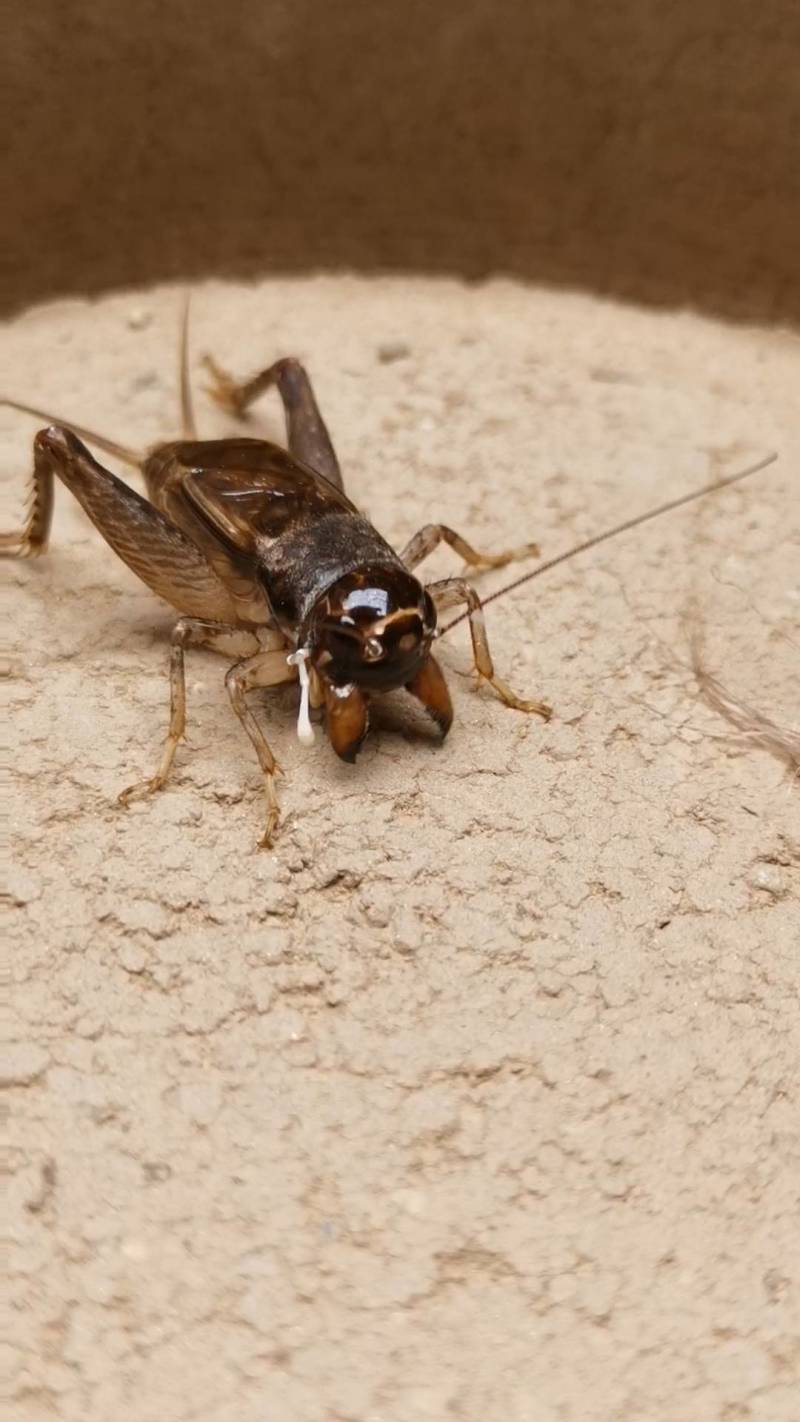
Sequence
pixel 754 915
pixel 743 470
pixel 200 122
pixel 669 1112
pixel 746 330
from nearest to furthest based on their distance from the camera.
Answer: pixel 669 1112, pixel 754 915, pixel 743 470, pixel 200 122, pixel 746 330

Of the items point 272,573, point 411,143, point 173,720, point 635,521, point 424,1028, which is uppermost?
point 411,143

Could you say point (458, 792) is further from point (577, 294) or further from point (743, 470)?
point (577, 294)

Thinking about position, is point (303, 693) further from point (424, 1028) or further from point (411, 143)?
point (411, 143)

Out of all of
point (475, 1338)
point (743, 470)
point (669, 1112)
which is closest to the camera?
point (475, 1338)

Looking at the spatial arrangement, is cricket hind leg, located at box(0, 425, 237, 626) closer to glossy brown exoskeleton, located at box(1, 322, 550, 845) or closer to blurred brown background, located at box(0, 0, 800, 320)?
glossy brown exoskeleton, located at box(1, 322, 550, 845)

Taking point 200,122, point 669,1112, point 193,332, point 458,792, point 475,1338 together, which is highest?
point 200,122

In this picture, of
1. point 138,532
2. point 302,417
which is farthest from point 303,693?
point 302,417

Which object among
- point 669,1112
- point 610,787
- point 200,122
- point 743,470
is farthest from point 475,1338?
point 200,122

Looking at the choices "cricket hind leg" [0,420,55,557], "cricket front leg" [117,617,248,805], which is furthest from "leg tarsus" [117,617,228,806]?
"cricket hind leg" [0,420,55,557]

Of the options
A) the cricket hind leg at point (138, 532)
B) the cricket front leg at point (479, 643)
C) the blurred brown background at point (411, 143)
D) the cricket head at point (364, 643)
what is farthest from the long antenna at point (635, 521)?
the blurred brown background at point (411, 143)
